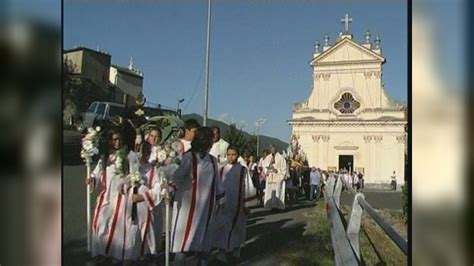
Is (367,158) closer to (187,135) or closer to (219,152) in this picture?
(219,152)

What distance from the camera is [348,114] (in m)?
2.46

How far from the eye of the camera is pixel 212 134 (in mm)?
2477

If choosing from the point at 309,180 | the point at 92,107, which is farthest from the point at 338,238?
the point at 92,107

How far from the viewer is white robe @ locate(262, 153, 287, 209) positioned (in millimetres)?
2502

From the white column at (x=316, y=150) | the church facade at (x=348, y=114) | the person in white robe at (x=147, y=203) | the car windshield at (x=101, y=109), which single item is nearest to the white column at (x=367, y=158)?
the church facade at (x=348, y=114)

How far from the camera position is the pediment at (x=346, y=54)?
2.40 meters

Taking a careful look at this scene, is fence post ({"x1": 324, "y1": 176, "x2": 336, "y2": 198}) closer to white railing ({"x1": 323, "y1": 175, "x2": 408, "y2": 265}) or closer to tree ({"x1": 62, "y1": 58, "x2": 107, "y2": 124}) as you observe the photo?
white railing ({"x1": 323, "y1": 175, "x2": 408, "y2": 265})

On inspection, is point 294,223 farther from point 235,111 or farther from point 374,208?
point 235,111

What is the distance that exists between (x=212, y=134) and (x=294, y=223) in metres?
0.56

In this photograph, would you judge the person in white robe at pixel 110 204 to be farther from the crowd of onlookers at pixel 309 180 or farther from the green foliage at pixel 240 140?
the crowd of onlookers at pixel 309 180

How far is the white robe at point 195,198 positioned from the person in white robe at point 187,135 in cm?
3

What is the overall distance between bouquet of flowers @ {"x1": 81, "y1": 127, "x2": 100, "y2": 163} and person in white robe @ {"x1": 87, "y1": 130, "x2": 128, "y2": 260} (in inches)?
2.1

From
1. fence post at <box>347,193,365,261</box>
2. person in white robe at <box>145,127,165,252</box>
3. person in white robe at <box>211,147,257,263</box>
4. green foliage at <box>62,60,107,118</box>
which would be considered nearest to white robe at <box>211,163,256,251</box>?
person in white robe at <box>211,147,257,263</box>

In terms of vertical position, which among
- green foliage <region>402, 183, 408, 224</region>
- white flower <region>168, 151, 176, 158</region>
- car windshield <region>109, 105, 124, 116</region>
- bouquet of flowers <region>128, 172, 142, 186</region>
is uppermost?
car windshield <region>109, 105, 124, 116</region>
